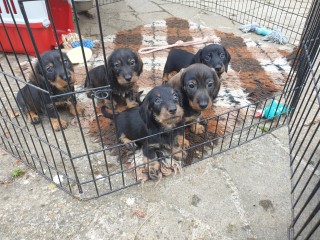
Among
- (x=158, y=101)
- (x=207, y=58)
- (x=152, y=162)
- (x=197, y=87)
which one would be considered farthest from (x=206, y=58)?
(x=152, y=162)

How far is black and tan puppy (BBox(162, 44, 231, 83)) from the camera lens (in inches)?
122

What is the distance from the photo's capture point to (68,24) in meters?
Answer: 4.68

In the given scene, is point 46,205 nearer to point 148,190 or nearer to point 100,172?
point 100,172

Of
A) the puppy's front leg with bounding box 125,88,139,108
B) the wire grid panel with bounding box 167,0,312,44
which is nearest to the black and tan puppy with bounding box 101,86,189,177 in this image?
the puppy's front leg with bounding box 125,88,139,108

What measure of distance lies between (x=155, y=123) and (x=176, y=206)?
2.22ft

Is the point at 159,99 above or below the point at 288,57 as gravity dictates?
above

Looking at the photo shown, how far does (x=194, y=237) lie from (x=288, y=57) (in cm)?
327

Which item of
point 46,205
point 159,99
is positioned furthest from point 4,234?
point 159,99

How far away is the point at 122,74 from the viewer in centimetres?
291

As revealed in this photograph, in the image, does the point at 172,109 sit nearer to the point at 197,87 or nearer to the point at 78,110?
the point at 197,87

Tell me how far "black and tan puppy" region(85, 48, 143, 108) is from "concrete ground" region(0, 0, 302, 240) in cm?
111

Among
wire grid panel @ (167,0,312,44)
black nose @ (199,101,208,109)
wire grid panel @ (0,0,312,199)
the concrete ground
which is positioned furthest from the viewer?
wire grid panel @ (167,0,312,44)

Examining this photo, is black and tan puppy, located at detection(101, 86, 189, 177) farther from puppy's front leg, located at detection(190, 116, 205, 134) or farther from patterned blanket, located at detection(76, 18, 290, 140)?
patterned blanket, located at detection(76, 18, 290, 140)

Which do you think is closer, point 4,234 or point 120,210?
point 4,234
